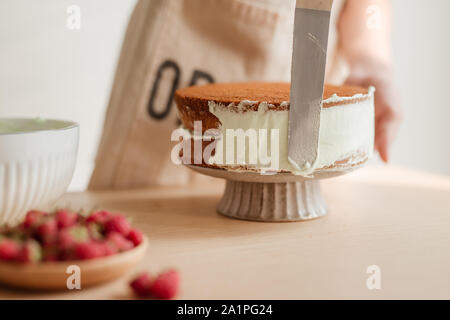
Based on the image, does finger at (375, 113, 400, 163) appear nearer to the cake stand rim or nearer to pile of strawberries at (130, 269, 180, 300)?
→ the cake stand rim

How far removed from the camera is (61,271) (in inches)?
16.3

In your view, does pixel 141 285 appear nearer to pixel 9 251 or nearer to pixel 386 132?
pixel 9 251

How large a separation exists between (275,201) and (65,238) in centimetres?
32

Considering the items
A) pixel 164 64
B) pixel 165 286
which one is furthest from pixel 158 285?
pixel 164 64

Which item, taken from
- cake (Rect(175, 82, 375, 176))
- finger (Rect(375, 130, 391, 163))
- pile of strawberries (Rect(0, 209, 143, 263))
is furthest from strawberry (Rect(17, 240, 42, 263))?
finger (Rect(375, 130, 391, 163))

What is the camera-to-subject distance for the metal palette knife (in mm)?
Answer: 557

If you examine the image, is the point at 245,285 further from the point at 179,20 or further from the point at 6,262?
the point at 179,20

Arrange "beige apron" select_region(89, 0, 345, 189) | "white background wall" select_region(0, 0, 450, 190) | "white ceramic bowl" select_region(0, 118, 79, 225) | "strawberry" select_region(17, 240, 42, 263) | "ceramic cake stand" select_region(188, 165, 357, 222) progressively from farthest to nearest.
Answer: "white background wall" select_region(0, 0, 450, 190) → "beige apron" select_region(89, 0, 345, 189) → "ceramic cake stand" select_region(188, 165, 357, 222) → "white ceramic bowl" select_region(0, 118, 79, 225) → "strawberry" select_region(17, 240, 42, 263)

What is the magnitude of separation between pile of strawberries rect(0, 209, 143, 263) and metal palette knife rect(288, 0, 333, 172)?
0.22 m

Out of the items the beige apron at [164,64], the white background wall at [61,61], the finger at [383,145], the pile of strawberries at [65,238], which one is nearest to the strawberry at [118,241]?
the pile of strawberries at [65,238]

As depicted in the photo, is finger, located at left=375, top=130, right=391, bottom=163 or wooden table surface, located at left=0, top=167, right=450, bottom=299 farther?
finger, located at left=375, top=130, right=391, bottom=163
